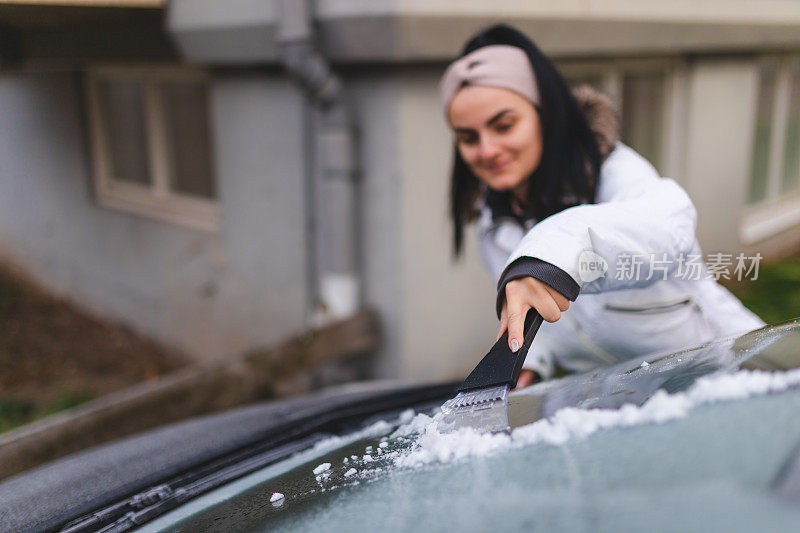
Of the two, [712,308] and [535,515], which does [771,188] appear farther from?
[535,515]

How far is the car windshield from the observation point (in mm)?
874

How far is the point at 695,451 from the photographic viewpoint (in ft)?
3.13

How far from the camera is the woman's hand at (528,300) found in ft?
4.21

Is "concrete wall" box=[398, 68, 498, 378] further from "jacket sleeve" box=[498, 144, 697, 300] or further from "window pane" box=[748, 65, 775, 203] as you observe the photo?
"window pane" box=[748, 65, 775, 203]

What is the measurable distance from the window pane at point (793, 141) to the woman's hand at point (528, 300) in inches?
318

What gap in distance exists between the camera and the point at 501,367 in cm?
122

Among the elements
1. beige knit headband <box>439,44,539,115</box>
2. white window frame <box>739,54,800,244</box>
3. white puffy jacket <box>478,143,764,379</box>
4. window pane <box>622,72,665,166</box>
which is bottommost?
white window frame <box>739,54,800,244</box>

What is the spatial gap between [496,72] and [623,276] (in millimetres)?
702

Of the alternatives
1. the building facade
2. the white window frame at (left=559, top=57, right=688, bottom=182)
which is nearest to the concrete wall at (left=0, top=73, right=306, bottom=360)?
the building facade

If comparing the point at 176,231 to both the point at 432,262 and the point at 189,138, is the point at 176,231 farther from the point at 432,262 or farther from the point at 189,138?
the point at 432,262

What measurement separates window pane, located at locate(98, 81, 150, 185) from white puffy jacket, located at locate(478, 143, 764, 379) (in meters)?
4.60

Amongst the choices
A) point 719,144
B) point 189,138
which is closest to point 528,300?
point 189,138

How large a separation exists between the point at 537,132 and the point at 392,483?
1136 mm

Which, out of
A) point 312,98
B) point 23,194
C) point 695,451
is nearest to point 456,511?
point 695,451
